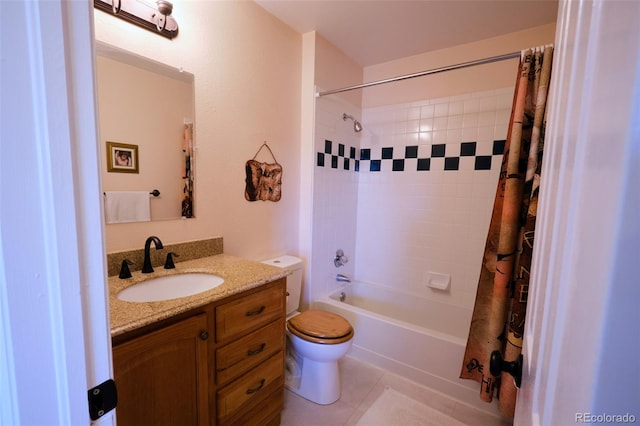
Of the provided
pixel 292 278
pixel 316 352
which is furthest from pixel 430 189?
pixel 316 352

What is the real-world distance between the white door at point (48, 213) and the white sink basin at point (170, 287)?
0.84 metres

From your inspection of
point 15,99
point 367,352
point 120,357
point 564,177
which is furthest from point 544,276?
point 367,352

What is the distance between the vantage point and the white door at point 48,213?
1.07 feet

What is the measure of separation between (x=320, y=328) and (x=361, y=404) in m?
0.55

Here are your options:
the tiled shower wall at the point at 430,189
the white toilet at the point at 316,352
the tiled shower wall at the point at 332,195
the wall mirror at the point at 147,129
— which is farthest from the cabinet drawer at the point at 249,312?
the tiled shower wall at the point at 430,189

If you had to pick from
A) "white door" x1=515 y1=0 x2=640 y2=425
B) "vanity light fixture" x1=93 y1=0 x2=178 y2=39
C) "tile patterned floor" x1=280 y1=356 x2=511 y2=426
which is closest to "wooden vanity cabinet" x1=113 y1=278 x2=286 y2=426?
"tile patterned floor" x1=280 y1=356 x2=511 y2=426

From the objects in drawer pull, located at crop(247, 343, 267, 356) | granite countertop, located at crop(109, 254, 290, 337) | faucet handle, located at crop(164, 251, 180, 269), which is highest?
faucet handle, located at crop(164, 251, 180, 269)

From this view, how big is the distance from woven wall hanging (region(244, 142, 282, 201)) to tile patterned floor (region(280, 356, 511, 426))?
1.32 m

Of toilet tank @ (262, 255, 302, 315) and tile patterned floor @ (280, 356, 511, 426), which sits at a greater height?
toilet tank @ (262, 255, 302, 315)

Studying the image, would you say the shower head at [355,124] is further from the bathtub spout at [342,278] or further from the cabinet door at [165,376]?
the cabinet door at [165,376]

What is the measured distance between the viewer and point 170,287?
129cm

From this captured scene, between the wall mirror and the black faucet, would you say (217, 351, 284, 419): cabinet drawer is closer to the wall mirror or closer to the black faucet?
the black faucet

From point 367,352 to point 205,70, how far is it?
2201 mm

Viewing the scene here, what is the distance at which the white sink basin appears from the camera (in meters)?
1.16
